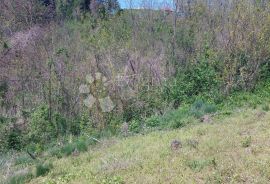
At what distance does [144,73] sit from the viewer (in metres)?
11.2

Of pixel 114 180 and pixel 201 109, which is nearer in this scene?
pixel 114 180

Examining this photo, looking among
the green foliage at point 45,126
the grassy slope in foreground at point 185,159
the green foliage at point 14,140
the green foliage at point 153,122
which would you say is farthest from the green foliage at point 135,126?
the green foliage at point 14,140

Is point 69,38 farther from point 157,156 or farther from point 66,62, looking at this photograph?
point 157,156

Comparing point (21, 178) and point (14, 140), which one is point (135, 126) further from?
point (21, 178)

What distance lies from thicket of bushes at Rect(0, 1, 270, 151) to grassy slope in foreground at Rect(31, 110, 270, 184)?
132cm

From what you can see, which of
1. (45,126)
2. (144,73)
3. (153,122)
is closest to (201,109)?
(153,122)

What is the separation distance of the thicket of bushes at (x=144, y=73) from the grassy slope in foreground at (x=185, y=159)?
4.32 ft

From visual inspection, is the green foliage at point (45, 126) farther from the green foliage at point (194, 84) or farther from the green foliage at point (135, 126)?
the green foliage at point (194, 84)

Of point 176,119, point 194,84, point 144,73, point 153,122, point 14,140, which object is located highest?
point 144,73

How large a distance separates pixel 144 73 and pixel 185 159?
5873 mm

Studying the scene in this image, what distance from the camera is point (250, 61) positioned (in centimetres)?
1124

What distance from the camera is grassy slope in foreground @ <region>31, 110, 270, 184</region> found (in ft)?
16.1

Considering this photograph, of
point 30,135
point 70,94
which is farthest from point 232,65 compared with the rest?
point 30,135

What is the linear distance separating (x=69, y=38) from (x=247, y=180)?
39.7 feet
